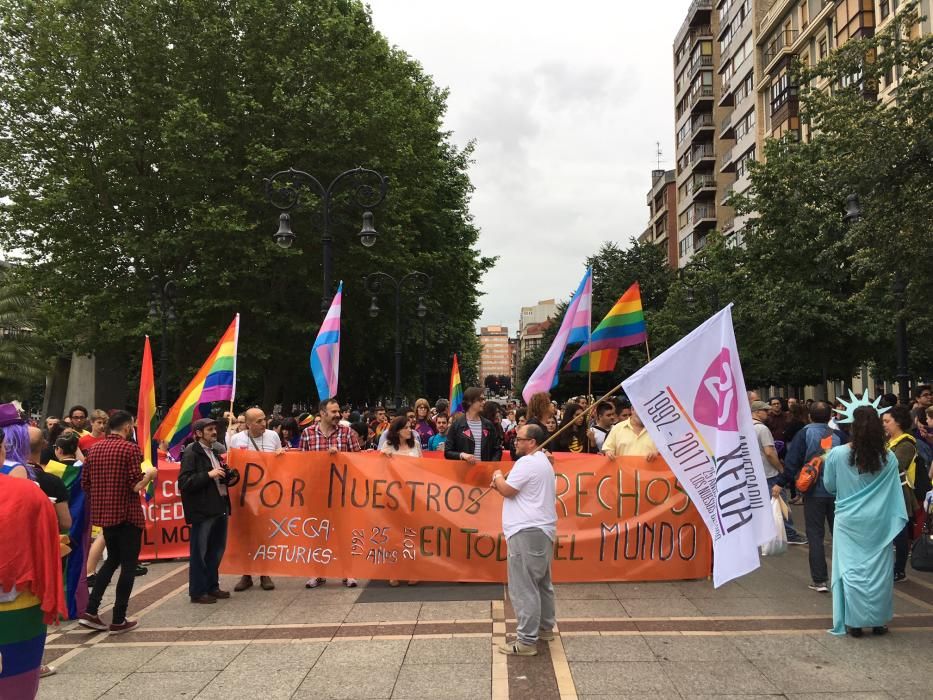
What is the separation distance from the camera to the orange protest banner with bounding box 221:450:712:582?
821 centimetres

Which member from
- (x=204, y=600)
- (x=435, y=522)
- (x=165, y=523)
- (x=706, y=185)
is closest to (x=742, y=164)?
(x=706, y=185)

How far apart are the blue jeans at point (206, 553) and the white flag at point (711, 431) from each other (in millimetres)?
4251

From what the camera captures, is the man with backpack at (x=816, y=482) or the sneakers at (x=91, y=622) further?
the man with backpack at (x=816, y=482)

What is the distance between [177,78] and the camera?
23703 millimetres

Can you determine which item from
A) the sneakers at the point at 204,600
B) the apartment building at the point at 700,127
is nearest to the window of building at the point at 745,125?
the apartment building at the point at 700,127

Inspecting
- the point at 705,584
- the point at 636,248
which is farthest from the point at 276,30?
the point at 636,248

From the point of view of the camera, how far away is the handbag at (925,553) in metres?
8.08

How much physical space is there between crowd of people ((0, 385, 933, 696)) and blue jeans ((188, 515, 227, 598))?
0.01 m

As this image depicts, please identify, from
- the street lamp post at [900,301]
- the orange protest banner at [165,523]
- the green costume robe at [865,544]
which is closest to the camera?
the green costume robe at [865,544]

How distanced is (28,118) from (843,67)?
21.7 meters

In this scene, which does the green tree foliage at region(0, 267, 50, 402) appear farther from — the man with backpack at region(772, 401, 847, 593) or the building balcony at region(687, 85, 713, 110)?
the man with backpack at region(772, 401, 847, 593)

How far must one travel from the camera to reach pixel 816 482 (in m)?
7.63

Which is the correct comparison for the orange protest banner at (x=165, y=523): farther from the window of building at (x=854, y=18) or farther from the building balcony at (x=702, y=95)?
the building balcony at (x=702, y=95)

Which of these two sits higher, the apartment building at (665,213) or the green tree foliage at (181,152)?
the apartment building at (665,213)
